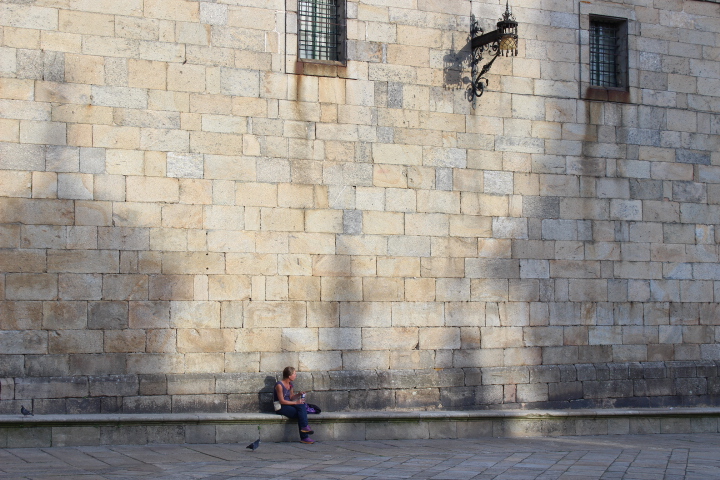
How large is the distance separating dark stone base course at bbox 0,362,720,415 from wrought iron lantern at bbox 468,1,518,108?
428cm

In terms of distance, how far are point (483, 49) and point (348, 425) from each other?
6004mm

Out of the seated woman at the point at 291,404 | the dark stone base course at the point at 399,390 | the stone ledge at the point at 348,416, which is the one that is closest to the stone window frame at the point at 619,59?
the dark stone base course at the point at 399,390

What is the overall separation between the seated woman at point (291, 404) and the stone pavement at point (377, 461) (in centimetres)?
22

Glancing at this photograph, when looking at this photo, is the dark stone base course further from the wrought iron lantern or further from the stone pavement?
the wrought iron lantern

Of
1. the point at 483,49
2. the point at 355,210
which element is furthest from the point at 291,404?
the point at 483,49

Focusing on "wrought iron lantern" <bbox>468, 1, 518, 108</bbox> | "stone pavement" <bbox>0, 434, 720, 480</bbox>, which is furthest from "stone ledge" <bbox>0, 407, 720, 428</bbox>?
"wrought iron lantern" <bbox>468, 1, 518, 108</bbox>

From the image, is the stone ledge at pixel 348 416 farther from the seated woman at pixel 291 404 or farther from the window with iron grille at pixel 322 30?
the window with iron grille at pixel 322 30

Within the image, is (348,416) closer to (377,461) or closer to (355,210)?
(377,461)

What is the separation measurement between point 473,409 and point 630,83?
586 cm

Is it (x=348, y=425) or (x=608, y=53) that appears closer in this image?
(x=348, y=425)

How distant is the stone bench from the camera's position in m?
11.2

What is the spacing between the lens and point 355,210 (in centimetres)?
1316

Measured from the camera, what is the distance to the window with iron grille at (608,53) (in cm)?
1500

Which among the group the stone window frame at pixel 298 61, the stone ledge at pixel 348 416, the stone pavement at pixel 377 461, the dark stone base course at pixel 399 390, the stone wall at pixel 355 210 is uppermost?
the stone window frame at pixel 298 61
